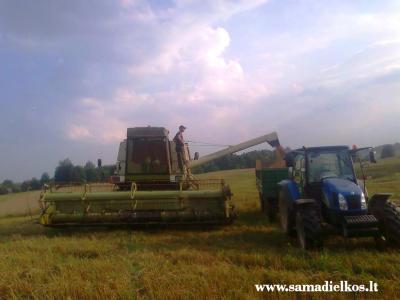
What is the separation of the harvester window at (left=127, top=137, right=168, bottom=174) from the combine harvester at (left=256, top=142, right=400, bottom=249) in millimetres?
4428

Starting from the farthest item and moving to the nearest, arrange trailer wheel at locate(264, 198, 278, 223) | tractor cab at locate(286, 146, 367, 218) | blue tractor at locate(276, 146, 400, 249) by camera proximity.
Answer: trailer wheel at locate(264, 198, 278, 223)
tractor cab at locate(286, 146, 367, 218)
blue tractor at locate(276, 146, 400, 249)

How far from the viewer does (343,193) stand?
7348mm

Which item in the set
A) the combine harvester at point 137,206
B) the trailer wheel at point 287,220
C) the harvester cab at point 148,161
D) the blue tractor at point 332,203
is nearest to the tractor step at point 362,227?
the blue tractor at point 332,203

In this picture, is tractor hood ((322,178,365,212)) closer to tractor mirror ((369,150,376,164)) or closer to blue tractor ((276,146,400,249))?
blue tractor ((276,146,400,249))

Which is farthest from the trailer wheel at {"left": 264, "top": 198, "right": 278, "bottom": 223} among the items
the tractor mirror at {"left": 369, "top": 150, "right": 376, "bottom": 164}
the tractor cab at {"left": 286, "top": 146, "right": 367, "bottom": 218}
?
the tractor mirror at {"left": 369, "top": 150, "right": 376, "bottom": 164}

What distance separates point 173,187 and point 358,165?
18.7ft

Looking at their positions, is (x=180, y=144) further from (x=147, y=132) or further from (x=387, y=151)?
(x=387, y=151)

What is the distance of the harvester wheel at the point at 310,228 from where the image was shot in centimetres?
708

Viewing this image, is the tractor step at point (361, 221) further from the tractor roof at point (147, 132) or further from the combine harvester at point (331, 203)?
the tractor roof at point (147, 132)

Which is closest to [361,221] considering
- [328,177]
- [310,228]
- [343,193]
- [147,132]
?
[343,193]

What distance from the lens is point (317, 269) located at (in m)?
5.97

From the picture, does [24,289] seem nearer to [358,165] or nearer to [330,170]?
[330,170]

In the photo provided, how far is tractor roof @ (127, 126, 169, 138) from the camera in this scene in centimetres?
1299

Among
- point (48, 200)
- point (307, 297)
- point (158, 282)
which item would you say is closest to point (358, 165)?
point (307, 297)
